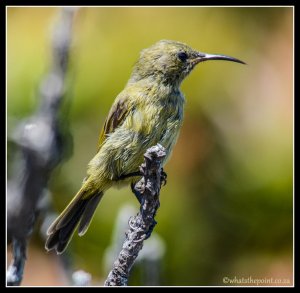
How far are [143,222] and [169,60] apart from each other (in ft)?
5.66

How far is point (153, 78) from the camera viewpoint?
14.0 ft

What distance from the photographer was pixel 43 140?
5.61 feet

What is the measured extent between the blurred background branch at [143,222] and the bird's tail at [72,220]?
895 millimetres

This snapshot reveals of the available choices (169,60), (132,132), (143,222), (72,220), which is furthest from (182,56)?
(143,222)

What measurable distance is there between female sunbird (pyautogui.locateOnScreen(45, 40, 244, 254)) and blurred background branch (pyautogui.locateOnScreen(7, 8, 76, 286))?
187 cm

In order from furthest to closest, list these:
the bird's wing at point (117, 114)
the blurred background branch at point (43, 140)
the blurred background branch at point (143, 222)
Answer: the bird's wing at point (117, 114) → the blurred background branch at point (143, 222) → the blurred background branch at point (43, 140)

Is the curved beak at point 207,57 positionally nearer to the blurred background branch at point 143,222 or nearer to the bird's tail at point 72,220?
the bird's tail at point 72,220

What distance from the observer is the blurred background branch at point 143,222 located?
2.81 metres

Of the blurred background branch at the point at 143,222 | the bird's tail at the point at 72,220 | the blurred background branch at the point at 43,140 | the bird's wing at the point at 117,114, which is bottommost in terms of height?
the bird's tail at the point at 72,220

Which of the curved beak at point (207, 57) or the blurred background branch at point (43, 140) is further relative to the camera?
the curved beak at point (207, 57)

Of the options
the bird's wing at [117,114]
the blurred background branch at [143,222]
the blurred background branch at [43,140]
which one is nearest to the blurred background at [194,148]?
the bird's wing at [117,114]

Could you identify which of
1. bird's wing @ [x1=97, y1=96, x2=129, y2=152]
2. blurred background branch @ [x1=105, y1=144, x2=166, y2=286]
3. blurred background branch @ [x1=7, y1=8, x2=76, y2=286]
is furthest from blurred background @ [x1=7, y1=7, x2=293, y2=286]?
blurred background branch @ [x1=7, y1=8, x2=76, y2=286]

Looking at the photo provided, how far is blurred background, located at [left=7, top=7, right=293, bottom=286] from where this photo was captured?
405 cm
